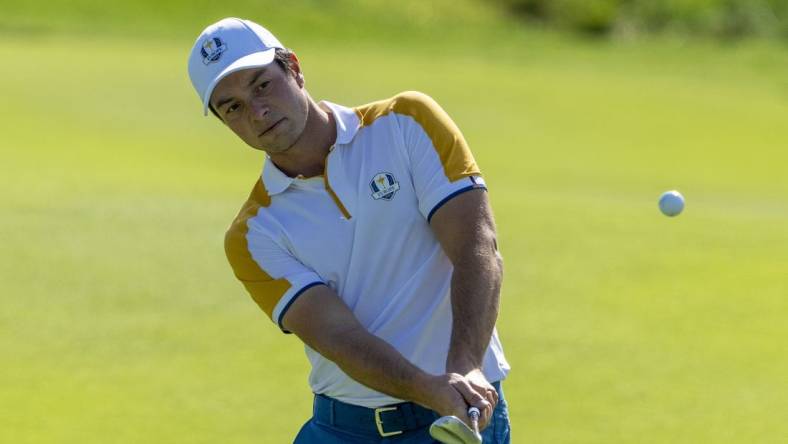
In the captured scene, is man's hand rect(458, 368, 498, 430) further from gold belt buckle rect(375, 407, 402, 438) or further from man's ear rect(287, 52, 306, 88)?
man's ear rect(287, 52, 306, 88)

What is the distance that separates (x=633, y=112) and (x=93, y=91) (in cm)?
694

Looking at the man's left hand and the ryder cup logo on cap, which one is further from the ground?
the ryder cup logo on cap

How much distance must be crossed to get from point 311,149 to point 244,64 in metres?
0.32

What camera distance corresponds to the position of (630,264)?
9.95 meters

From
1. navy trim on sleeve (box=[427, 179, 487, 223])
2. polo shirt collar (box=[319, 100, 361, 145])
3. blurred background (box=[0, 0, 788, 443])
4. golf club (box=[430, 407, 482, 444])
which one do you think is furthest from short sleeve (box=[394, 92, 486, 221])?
blurred background (box=[0, 0, 788, 443])

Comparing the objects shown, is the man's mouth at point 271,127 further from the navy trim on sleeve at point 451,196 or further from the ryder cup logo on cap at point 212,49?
the navy trim on sleeve at point 451,196

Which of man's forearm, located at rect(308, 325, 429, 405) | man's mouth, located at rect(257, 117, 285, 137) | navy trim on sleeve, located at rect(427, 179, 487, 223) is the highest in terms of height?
man's mouth, located at rect(257, 117, 285, 137)

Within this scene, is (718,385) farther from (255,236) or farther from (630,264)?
(255,236)

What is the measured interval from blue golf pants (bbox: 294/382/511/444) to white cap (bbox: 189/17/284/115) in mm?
918

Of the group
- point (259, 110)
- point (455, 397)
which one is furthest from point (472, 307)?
point (259, 110)

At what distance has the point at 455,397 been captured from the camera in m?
3.32

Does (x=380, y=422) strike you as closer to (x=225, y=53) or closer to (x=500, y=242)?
(x=225, y=53)

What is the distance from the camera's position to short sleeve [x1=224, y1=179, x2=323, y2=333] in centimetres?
375

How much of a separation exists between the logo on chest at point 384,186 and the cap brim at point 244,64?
0.41 meters
